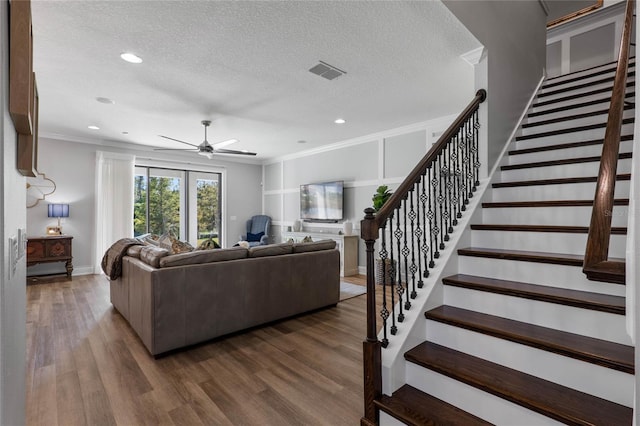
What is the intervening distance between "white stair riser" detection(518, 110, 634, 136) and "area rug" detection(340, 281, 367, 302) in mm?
2966

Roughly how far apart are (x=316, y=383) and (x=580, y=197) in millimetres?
2453

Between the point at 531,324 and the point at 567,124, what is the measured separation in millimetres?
2482

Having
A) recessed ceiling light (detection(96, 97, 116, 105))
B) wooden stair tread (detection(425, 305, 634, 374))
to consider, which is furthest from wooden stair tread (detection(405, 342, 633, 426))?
recessed ceiling light (detection(96, 97, 116, 105))

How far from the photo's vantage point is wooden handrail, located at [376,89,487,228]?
182 centimetres

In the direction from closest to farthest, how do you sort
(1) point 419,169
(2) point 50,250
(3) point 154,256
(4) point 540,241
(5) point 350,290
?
(1) point 419,169 → (4) point 540,241 → (3) point 154,256 → (5) point 350,290 → (2) point 50,250

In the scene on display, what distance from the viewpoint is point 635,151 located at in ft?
2.90

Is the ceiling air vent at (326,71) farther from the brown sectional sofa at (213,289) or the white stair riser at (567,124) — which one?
the white stair riser at (567,124)

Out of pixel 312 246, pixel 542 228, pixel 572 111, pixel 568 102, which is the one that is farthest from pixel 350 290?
pixel 568 102

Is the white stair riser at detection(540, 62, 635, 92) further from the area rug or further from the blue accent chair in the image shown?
the blue accent chair

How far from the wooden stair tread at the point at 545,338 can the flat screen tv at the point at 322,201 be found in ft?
14.9

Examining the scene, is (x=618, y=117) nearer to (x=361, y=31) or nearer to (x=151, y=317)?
(x=361, y=31)

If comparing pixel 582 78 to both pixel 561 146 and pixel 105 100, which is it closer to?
pixel 561 146

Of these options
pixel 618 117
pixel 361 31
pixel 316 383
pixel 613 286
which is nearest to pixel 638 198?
pixel 618 117

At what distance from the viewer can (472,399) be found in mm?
1562
